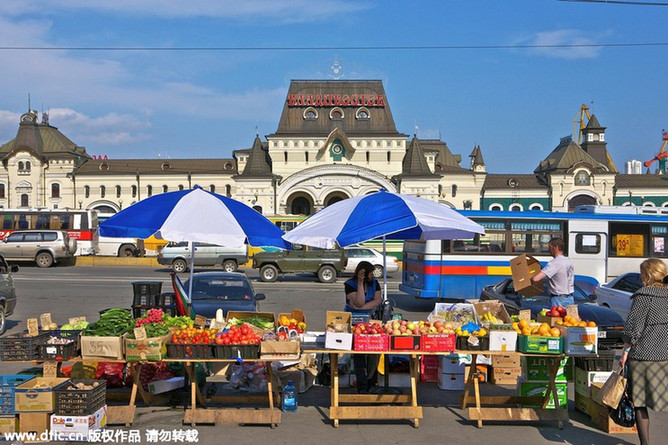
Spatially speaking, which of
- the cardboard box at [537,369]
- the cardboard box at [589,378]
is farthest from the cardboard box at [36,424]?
the cardboard box at [589,378]

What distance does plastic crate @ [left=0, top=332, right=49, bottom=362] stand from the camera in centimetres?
729

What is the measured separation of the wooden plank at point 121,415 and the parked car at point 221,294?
14.4 ft

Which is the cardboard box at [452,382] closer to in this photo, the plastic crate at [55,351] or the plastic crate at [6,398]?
the plastic crate at [55,351]

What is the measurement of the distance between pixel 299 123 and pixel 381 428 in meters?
61.9

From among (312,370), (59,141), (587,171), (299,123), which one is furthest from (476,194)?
(312,370)

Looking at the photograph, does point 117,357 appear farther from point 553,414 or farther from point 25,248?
point 25,248

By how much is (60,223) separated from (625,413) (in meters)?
37.2

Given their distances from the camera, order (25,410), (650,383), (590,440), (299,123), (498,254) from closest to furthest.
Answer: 1. (650,383)
2. (25,410)
3. (590,440)
4. (498,254)
5. (299,123)

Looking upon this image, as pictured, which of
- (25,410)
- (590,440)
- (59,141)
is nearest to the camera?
(25,410)

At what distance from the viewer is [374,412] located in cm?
734

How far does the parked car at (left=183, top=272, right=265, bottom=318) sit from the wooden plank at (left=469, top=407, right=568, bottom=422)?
5670 millimetres

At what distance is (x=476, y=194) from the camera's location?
70.0 metres

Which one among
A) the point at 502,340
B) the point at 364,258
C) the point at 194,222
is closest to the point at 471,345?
the point at 502,340

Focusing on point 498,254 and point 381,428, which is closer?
point 381,428
